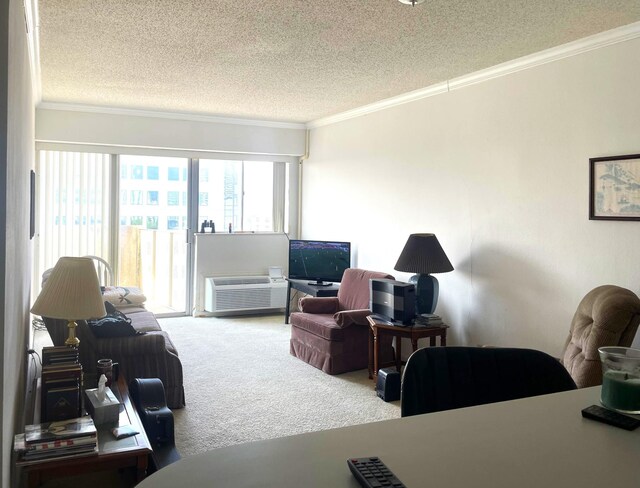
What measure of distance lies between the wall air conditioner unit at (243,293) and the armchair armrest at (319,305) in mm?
1854

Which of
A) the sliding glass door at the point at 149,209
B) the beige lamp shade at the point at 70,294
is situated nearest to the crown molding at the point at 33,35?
the beige lamp shade at the point at 70,294

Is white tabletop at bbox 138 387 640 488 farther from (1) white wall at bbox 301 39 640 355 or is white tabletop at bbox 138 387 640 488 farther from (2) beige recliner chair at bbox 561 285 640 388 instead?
(1) white wall at bbox 301 39 640 355

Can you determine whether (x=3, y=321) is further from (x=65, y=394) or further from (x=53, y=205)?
(x=53, y=205)

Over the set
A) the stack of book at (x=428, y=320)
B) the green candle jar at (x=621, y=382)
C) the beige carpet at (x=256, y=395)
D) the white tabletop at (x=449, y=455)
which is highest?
the green candle jar at (x=621, y=382)

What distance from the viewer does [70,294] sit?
2805 millimetres

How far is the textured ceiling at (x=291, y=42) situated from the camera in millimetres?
3217

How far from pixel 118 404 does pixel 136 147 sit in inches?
186

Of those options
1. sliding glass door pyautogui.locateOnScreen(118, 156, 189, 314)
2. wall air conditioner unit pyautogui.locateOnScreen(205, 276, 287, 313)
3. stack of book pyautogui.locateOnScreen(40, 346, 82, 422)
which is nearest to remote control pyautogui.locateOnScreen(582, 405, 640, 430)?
stack of book pyautogui.locateOnScreen(40, 346, 82, 422)

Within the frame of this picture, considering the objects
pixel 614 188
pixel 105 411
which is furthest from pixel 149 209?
pixel 614 188

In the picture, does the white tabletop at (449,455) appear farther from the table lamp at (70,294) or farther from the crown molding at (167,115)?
the crown molding at (167,115)

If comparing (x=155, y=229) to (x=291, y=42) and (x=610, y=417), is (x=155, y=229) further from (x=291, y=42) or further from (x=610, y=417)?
(x=610, y=417)

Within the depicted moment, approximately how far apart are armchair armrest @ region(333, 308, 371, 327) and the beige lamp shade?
2394 mm

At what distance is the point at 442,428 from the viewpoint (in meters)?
1.27

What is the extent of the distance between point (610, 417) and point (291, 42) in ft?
10.6
